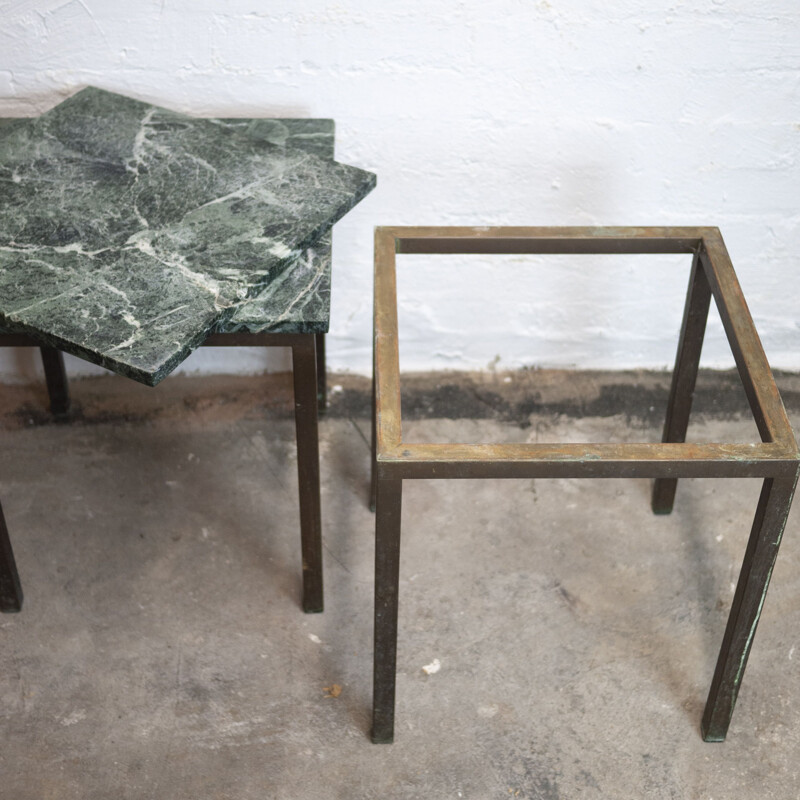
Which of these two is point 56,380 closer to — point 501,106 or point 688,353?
point 501,106

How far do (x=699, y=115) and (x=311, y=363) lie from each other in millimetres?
1222

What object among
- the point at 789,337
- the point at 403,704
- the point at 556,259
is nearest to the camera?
the point at 403,704

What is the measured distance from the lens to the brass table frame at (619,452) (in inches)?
66.3

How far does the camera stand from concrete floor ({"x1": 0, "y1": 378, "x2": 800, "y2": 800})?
2002mm

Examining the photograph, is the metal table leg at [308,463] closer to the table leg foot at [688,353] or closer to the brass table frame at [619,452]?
the brass table frame at [619,452]

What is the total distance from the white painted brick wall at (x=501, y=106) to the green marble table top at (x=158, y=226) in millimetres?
127

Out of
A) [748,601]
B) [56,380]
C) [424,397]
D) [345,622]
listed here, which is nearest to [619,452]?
[748,601]

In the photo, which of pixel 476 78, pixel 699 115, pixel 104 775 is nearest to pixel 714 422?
pixel 699 115

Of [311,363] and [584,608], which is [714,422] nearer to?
[584,608]

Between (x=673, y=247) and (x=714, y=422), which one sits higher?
(x=673, y=247)

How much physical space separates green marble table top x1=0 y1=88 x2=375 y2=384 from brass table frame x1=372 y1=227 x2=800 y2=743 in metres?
0.17

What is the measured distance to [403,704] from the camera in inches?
83.4

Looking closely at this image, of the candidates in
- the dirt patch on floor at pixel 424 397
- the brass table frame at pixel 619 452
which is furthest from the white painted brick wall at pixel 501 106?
the brass table frame at pixel 619 452

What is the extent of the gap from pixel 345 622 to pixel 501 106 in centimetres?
125
